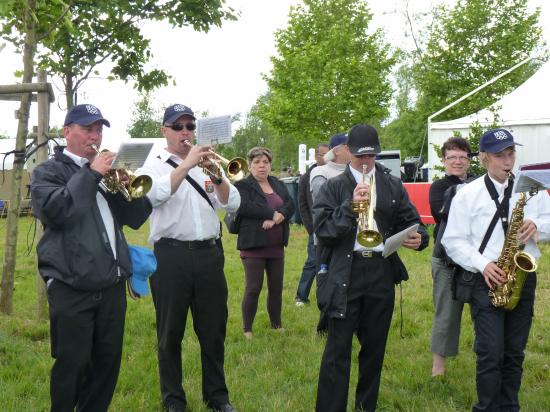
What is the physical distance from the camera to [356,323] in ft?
14.6

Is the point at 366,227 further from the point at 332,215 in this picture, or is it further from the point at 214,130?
the point at 214,130

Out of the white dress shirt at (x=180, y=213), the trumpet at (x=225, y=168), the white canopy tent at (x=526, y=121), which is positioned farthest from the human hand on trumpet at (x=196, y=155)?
the white canopy tent at (x=526, y=121)

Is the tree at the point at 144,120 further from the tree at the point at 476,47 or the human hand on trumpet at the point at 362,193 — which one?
the human hand on trumpet at the point at 362,193

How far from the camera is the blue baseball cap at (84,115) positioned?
150 inches

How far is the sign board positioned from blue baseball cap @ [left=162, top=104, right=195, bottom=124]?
214mm

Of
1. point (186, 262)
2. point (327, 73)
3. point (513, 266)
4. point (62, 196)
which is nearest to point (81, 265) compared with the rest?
point (62, 196)

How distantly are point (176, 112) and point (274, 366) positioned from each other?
2751 mm

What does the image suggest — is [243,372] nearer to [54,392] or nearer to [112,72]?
[54,392]

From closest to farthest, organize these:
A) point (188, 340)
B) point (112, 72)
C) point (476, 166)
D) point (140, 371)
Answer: point (140, 371), point (188, 340), point (112, 72), point (476, 166)

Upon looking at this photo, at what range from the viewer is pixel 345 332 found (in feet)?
14.1

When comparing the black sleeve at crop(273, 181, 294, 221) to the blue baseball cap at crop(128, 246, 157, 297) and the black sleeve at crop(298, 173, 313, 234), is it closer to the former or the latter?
the black sleeve at crop(298, 173, 313, 234)

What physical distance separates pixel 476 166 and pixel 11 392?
33.6 ft

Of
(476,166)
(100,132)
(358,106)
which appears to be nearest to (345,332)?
(100,132)

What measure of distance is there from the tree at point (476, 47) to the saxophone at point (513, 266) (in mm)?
21842
